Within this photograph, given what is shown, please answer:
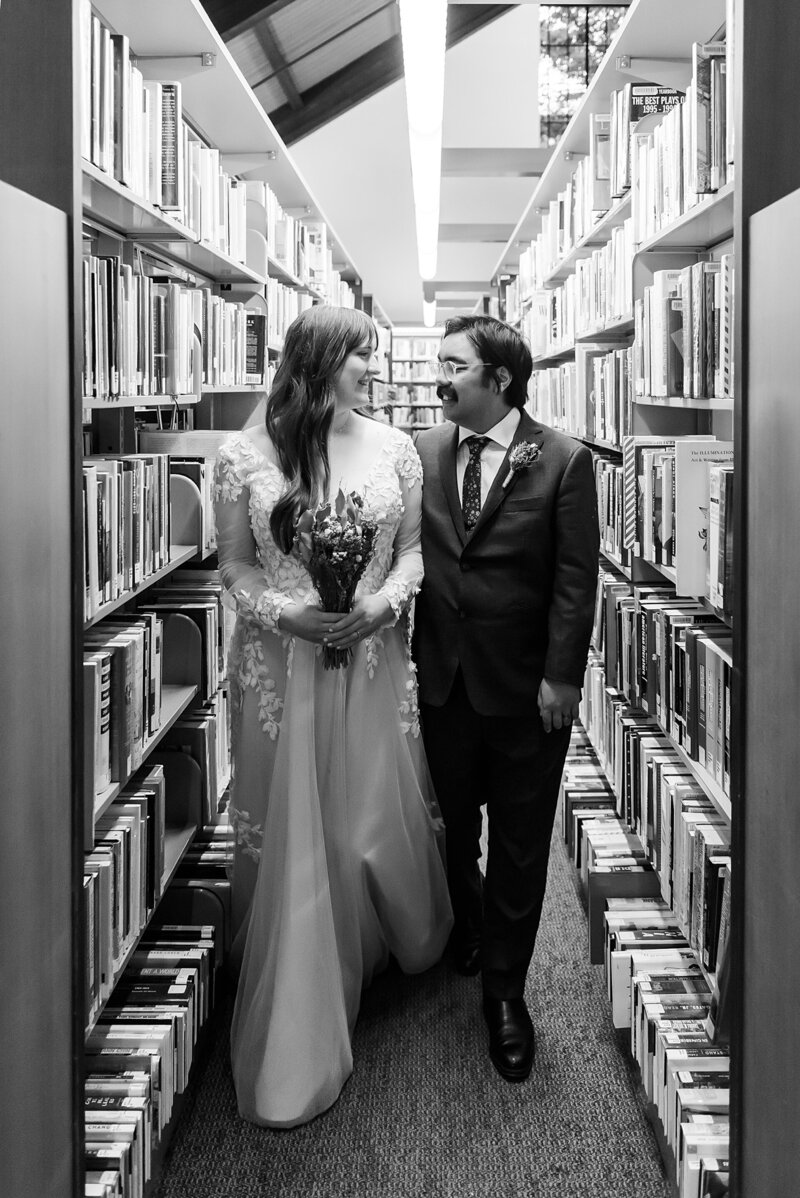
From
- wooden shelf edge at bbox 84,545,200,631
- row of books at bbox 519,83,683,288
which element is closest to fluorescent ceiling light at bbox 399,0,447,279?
row of books at bbox 519,83,683,288

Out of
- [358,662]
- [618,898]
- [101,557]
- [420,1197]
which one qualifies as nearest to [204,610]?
[358,662]

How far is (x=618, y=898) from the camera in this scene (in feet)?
9.14

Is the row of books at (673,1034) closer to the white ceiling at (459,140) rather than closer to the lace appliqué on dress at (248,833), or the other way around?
the lace appliqué on dress at (248,833)

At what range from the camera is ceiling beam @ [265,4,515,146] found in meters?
8.87

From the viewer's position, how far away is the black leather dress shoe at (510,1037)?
2.44 metres

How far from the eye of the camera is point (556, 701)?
2.44 metres

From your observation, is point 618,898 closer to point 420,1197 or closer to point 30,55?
point 420,1197

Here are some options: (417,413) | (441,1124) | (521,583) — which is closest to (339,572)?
(521,583)

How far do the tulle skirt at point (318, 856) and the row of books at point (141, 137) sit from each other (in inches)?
40.4

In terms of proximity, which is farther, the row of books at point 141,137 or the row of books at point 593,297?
the row of books at point 593,297

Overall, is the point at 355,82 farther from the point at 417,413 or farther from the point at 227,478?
the point at 227,478

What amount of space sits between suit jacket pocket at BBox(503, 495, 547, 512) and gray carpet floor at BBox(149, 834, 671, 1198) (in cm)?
122

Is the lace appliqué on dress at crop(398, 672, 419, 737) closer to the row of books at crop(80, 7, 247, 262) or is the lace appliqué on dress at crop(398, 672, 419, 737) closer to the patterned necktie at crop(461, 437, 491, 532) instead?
the patterned necktie at crop(461, 437, 491, 532)

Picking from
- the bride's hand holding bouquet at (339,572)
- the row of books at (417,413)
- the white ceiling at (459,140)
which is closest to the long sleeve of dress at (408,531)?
the bride's hand holding bouquet at (339,572)
